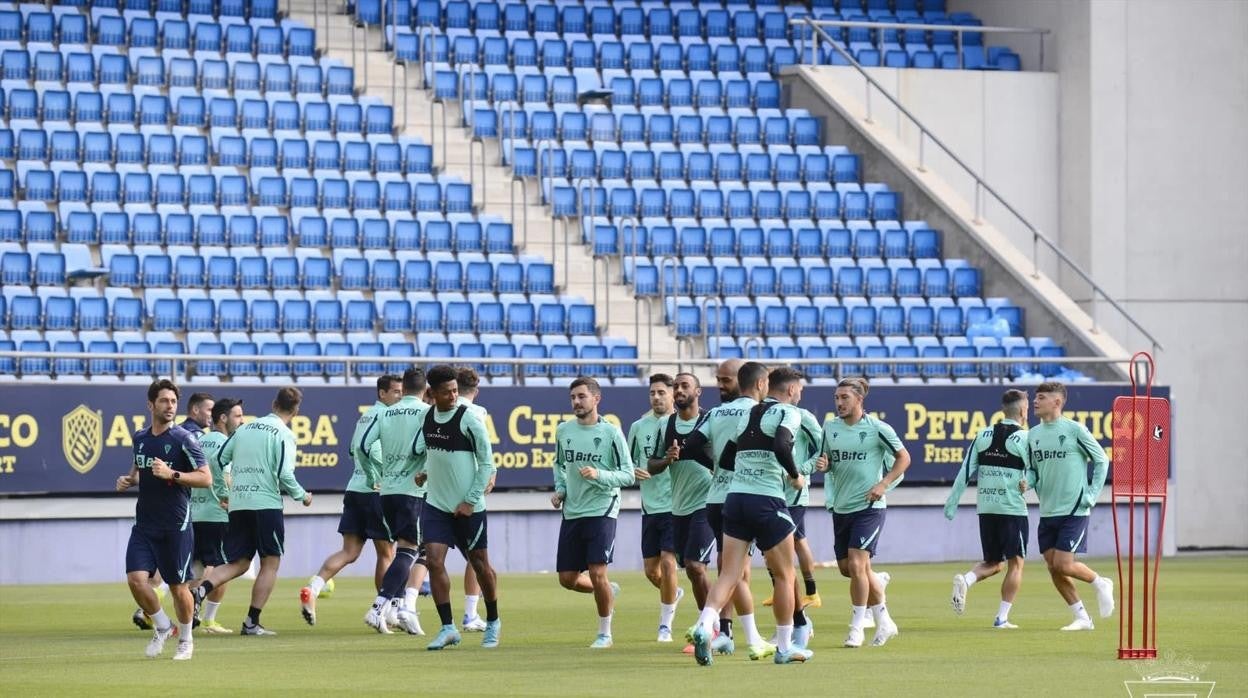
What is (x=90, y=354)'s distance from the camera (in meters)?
24.8

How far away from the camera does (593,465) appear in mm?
16672

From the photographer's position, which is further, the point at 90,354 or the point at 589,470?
the point at 90,354

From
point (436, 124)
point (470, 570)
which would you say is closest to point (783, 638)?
point (470, 570)

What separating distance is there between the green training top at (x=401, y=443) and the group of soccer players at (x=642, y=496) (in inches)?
0.7

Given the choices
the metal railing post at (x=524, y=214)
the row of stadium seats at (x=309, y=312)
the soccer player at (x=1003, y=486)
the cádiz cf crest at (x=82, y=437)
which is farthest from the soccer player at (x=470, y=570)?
the metal railing post at (x=524, y=214)

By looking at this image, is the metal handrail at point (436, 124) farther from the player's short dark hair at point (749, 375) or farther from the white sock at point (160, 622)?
the player's short dark hair at point (749, 375)

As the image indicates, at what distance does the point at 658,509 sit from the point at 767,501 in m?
2.92

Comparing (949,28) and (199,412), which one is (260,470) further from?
(949,28)

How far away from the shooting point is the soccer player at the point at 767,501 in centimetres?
1455

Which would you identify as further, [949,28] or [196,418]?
[949,28]

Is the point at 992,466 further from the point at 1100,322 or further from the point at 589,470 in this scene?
the point at 1100,322

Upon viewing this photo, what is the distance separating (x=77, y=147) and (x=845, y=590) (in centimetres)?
1335

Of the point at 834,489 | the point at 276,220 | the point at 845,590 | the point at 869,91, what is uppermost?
the point at 869,91


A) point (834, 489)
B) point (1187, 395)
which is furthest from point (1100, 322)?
point (834, 489)
